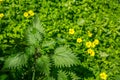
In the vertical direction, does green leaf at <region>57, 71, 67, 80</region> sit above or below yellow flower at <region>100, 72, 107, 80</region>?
above

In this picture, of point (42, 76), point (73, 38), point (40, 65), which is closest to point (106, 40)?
point (73, 38)

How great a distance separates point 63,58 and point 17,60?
513mm

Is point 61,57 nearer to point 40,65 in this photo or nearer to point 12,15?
point 40,65

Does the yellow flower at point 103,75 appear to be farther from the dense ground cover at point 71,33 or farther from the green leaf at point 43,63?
the green leaf at point 43,63

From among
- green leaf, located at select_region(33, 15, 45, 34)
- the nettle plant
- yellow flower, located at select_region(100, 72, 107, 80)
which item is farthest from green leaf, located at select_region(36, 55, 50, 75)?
yellow flower, located at select_region(100, 72, 107, 80)

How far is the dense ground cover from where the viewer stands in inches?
137

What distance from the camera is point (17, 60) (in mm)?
2852

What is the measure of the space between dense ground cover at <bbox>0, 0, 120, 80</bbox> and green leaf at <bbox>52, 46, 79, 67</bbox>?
1.2 inches

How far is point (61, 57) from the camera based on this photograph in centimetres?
291

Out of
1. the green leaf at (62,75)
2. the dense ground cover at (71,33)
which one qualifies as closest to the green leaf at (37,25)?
the dense ground cover at (71,33)

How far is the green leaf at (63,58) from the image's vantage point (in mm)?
2857

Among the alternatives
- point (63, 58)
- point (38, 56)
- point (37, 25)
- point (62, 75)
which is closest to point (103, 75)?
point (62, 75)

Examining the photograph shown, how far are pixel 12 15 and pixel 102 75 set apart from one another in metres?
1.87

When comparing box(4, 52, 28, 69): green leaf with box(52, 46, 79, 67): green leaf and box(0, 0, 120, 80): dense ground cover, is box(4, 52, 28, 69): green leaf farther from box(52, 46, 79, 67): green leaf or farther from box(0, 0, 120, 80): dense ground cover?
box(52, 46, 79, 67): green leaf
